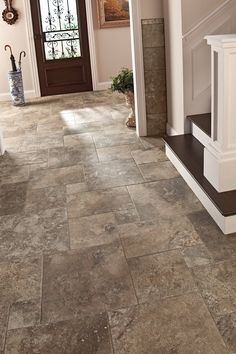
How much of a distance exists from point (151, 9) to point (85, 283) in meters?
3.05

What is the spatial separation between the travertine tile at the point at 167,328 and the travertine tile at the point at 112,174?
1.57 metres

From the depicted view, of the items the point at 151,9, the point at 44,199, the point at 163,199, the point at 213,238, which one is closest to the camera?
the point at 213,238

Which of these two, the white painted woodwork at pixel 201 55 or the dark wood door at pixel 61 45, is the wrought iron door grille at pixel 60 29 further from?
the white painted woodwork at pixel 201 55

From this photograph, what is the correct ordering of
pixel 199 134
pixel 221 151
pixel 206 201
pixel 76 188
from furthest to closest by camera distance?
1. pixel 199 134
2. pixel 76 188
3. pixel 206 201
4. pixel 221 151

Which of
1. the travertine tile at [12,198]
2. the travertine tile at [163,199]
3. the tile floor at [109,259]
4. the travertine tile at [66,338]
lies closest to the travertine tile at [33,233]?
the tile floor at [109,259]

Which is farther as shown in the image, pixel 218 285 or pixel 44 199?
pixel 44 199

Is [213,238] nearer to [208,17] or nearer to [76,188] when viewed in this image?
[76,188]

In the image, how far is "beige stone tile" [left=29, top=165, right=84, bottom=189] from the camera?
368 cm

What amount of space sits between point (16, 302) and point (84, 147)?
252cm

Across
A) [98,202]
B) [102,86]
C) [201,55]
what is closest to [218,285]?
[98,202]

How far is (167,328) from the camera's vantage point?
Result: 1.97m

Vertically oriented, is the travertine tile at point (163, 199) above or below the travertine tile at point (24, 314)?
above

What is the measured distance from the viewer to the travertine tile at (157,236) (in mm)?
2607

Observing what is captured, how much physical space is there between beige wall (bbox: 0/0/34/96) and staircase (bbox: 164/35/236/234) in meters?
4.65
